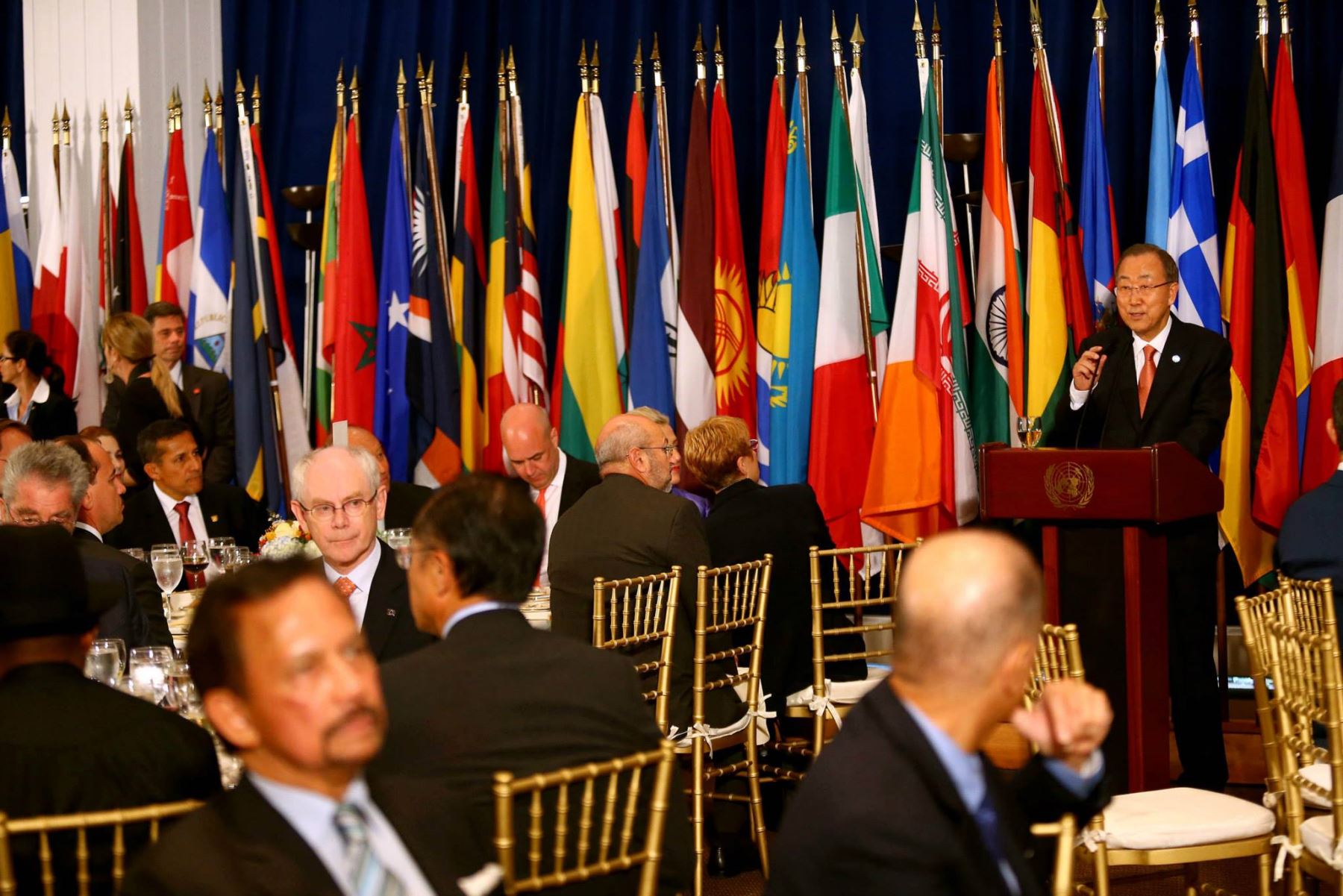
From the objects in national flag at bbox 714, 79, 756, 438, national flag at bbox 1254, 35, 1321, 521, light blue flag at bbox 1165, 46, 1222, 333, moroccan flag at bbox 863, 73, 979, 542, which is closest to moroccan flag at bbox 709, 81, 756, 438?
national flag at bbox 714, 79, 756, 438

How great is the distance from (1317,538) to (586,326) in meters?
3.94

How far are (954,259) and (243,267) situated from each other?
3536mm

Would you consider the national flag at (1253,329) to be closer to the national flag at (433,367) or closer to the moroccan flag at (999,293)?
the moroccan flag at (999,293)

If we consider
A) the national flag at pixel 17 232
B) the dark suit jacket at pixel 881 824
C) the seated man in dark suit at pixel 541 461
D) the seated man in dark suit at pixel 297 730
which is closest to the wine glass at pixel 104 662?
the seated man in dark suit at pixel 297 730

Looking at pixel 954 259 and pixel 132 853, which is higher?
pixel 954 259

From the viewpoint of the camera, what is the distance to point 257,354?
7.69 m

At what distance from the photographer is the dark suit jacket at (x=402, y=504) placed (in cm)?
619

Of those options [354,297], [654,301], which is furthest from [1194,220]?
[354,297]

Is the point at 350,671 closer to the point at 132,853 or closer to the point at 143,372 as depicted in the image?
the point at 132,853

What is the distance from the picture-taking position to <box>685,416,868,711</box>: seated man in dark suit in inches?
194

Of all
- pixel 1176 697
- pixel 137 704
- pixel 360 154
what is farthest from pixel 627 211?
pixel 137 704

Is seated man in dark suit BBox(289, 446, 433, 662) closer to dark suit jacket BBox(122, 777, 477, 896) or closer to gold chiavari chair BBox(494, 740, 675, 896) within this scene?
gold chiavari chair BBox(494, 740, 675, 896)

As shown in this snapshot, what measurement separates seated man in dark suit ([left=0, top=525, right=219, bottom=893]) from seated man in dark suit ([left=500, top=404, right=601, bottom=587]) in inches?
139

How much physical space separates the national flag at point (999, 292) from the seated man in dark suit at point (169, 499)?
10.6 feet
